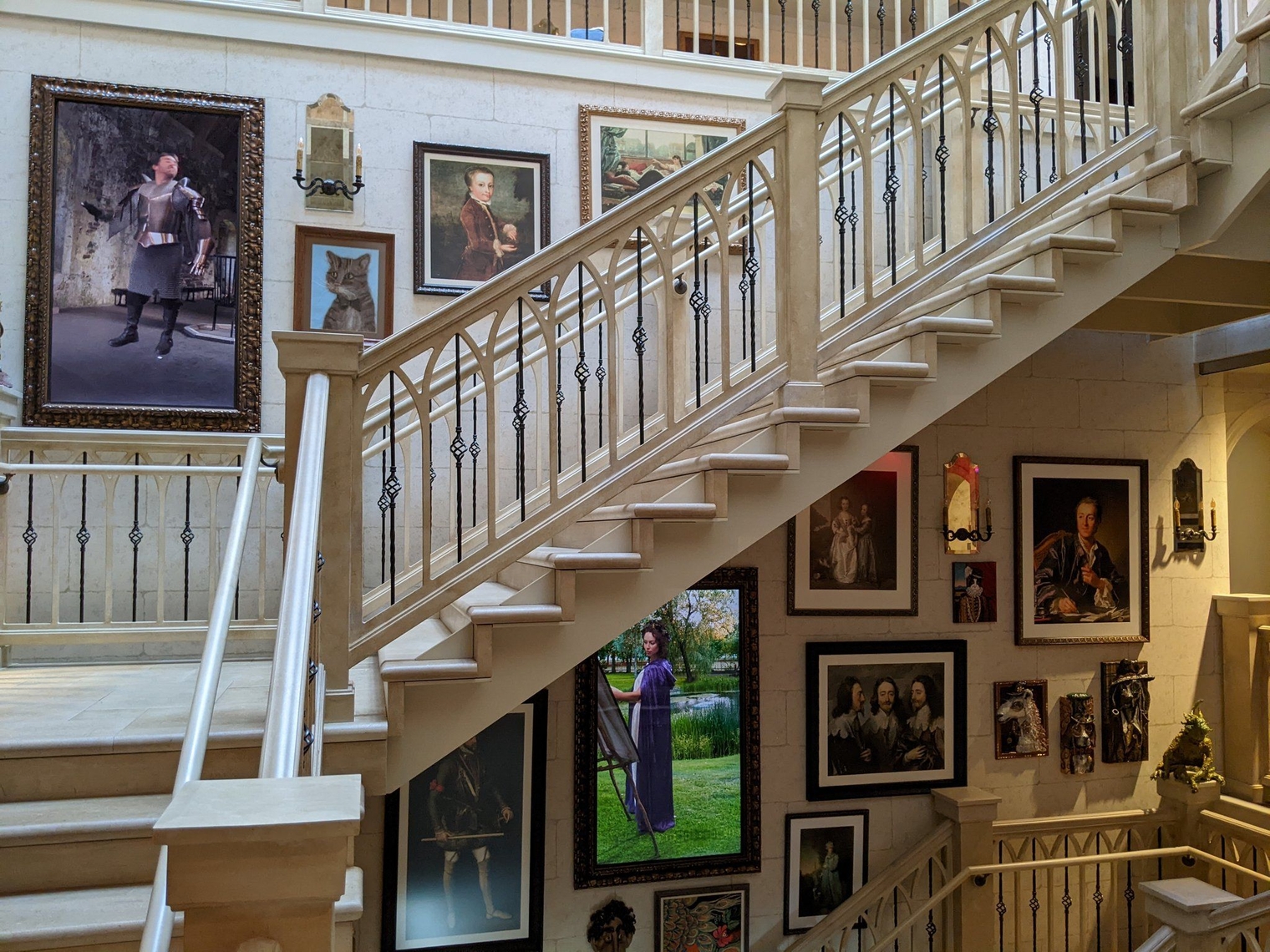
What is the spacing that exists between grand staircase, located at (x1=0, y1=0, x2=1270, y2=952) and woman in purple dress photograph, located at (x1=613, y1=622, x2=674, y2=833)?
1.34m

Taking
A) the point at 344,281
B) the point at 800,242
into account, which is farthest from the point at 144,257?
the point at 800,242

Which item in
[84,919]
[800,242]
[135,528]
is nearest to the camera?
[84,919]

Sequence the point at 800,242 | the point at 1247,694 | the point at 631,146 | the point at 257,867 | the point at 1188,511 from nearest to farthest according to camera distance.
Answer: the point at 257,867 < the point at 800,242 < the point at 631,146 < the point at 1247,694 < the point at 1188,511

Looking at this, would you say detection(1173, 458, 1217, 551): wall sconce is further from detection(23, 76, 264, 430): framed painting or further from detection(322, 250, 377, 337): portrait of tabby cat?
detection(23, 76, 264, 430): framed painting

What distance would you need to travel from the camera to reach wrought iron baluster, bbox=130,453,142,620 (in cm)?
463

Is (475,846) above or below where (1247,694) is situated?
below

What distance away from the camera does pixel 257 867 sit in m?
1.09

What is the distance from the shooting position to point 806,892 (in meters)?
5.34

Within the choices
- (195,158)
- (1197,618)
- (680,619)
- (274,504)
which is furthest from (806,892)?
(195,158)

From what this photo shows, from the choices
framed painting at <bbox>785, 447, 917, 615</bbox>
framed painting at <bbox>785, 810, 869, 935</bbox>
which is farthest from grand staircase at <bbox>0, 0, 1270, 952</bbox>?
framed painting at <bbox>785, 810, 869, 935</bbox>

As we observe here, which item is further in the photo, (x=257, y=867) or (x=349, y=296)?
(x=349, y=296)

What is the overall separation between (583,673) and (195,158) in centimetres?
327

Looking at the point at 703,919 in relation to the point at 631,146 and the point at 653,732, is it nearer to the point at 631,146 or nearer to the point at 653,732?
the point at 653,732

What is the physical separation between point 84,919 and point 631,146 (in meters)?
4.57
